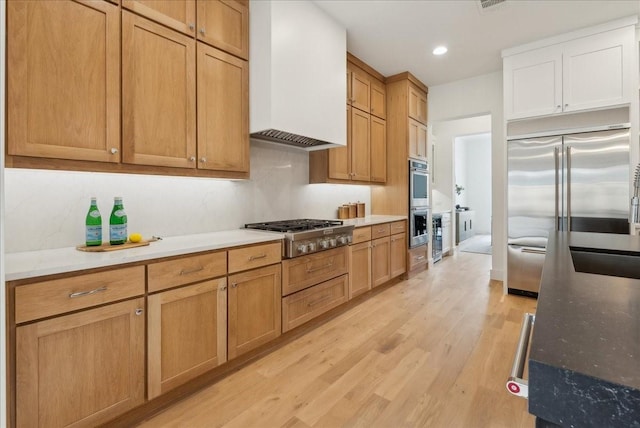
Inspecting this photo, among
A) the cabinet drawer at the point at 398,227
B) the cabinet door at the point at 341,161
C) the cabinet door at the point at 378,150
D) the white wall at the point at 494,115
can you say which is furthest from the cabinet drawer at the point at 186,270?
the white wall at the point at 494,115

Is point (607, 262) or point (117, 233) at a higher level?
point (117, 233)

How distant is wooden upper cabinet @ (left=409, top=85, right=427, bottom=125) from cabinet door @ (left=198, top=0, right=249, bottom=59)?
103 inches

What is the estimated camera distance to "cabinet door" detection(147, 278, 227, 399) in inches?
64.9

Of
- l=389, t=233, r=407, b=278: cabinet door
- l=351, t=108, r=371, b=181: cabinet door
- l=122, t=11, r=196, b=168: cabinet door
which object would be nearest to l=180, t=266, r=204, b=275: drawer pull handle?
Answer: l=122, t=11, r=196, b=168: cabinet door

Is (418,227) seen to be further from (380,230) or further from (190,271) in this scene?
(190,271)

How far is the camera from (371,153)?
4027 millimetres

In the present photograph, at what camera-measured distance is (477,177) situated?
9.16m

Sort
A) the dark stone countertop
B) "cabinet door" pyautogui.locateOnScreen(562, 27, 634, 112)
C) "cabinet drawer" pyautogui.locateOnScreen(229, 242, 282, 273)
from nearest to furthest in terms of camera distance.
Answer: the dark stone countertop → "cabinet drawer" pyautogui.locateOnScreen(229, 242, 282, 273) → "cabinet door" pyautogui.locateOnScreen(562, 27, 634, 112)

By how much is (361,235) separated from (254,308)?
1.51m

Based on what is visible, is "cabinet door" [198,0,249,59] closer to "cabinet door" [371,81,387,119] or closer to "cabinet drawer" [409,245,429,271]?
"cabinet door" [371,81,387,119]

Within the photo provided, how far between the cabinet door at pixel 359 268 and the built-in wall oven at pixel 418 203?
3.71 ft

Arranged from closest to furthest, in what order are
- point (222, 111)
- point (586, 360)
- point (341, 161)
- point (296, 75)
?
point (586, 360), point (222, 111), point (296, 75), point (341, 161)

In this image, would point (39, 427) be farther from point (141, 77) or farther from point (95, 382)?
point (141, 77)

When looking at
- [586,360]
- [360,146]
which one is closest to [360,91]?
[360,146]
